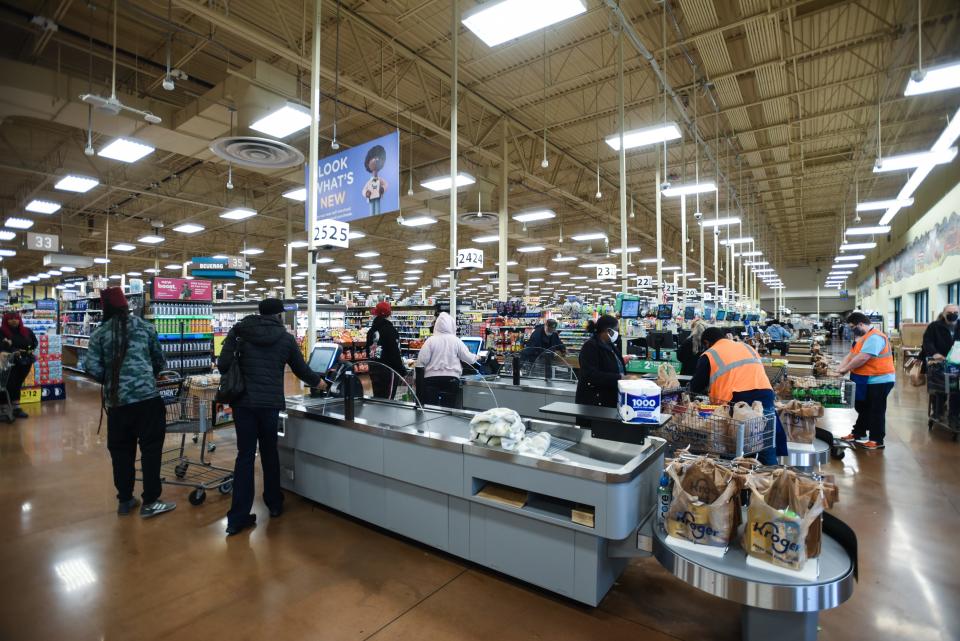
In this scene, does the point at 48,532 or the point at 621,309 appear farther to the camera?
the point at 621,309

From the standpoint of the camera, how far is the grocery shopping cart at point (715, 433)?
282 centimetres

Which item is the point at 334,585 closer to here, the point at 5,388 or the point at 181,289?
the point at 181,289

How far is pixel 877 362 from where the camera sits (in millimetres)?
5391

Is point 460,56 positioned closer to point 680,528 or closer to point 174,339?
point 174,339

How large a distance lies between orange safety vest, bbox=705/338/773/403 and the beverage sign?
778 cm

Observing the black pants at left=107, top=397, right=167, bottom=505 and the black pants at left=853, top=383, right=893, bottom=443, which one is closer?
the black pants at left=107, top=397, right=167, bottom=505

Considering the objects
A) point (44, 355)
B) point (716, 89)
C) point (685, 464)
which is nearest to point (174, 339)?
point (44, 355)

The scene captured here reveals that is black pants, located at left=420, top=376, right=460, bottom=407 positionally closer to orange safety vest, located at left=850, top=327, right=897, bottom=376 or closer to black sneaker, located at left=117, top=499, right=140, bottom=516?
black sneaker, located at left=117, top=499, right=140, bottom=516

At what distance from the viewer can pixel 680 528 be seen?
215 cm

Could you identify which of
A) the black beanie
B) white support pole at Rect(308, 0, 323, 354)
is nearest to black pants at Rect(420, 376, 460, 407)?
white support pole at Rect(308, 0, 323, 354)

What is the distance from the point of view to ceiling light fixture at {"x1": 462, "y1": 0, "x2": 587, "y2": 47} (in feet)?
13.8

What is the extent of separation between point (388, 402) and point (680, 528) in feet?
8.96

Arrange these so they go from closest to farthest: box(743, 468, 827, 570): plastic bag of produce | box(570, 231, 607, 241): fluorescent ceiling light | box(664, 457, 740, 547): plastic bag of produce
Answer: box(743, 468, 827, 570): plastic bag of produce < box(664, 457, 740, 547): plastic bag of produce < box(570, 231, 607, 241): fluorescent ceiling light

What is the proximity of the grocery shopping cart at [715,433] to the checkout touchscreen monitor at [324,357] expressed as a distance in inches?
107
